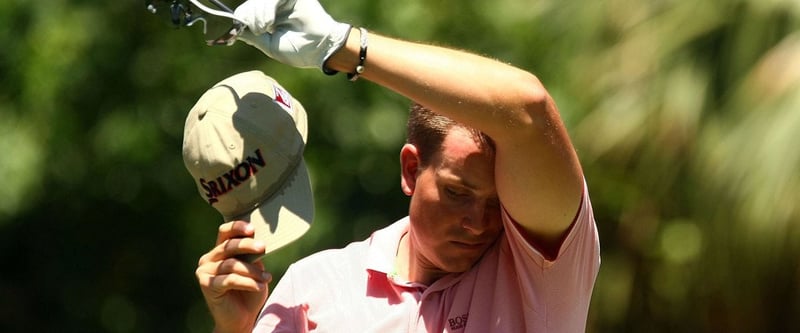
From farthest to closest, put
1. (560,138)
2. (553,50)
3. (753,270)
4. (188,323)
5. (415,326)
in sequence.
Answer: (188,323) < (553,50) < (753,270) < (415,326) < (560,138)

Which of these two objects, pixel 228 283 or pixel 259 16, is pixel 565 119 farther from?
pixel 259 16

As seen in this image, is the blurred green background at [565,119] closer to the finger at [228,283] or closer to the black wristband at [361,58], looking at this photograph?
the finger at [228,283]

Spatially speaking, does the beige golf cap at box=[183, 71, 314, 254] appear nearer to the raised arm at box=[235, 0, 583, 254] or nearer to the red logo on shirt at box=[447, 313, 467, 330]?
the raised arm at box=[235, 0, 583, 254]

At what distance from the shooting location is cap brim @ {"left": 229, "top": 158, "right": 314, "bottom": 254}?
2496 millimetres

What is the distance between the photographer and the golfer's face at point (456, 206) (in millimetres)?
2486

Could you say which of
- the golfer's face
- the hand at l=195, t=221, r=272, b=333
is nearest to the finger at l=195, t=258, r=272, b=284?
the hand at l=195, t=221, r=272, b=333

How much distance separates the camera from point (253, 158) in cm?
247

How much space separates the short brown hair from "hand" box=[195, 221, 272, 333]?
1.28ft

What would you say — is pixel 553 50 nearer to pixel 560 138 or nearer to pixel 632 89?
pixel 632 89

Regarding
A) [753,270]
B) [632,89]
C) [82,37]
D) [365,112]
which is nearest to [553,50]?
[632,89]

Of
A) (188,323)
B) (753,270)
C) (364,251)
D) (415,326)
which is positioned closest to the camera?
(415,326)

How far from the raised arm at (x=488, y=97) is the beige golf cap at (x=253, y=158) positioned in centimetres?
29

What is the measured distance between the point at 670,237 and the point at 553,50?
2.68 ft

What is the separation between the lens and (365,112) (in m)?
4.88
